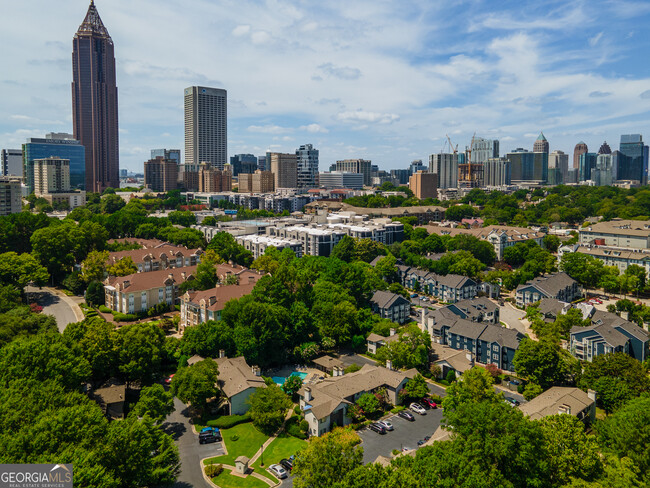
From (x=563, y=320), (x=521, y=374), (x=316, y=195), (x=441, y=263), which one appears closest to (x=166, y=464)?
(x=521, y=374)

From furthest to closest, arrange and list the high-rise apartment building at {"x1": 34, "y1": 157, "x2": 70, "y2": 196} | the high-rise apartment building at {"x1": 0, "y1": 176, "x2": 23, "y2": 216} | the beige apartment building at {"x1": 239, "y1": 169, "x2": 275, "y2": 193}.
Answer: the beige apartment building at {"x1": 239, "y1": 169, "x2": 275, "y2": 193}
the high-rise apartment building at {"x1": 34, "y1": 157, "x2": 70, "y2": 196}
the high-rise apartment building at {"x1": 0, "y1": 176, "x2": 23, "y2": 216}

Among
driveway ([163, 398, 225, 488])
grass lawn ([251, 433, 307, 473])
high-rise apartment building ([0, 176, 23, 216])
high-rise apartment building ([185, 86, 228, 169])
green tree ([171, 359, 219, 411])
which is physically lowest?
grass lawn ([251, 433, 307, 473])

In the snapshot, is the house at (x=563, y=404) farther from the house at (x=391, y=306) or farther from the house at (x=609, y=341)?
the house at (x=391, y=306)

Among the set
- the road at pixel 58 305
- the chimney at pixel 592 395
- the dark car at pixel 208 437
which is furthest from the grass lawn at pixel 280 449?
the road at pixel 58 305

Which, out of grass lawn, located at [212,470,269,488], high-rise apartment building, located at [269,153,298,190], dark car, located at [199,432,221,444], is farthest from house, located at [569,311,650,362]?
high-rise apartment building, located at [269,153,298,190]

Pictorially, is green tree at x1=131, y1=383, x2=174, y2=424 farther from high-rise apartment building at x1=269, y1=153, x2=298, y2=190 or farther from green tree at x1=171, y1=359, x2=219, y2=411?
high-rise apartment building at x1=269, y1=153, x2=298, y2=190

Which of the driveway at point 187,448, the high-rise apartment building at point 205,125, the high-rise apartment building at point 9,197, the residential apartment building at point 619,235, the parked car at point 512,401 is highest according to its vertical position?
the high-rise apartment building at point 205,125

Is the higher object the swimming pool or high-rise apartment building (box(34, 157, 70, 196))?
high-rise apartment building (box(34, 157, 70, 196))

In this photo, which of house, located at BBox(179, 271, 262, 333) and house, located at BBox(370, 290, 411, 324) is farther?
house, located at BBox(370, 290, 411, 324)
